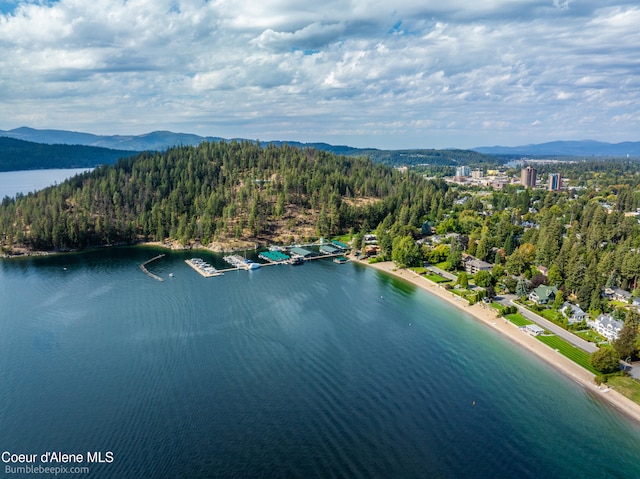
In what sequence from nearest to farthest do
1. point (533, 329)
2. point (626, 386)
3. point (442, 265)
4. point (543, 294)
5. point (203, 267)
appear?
point (626, 386) < point (533, 329) < point (543, 294) < point (203, 267) < point (442, 265)

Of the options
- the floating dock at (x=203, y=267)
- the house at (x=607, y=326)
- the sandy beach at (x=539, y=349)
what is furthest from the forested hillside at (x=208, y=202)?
the house at (x=607, y=326)

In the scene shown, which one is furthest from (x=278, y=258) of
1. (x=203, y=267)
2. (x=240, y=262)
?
(x=203, y=267)

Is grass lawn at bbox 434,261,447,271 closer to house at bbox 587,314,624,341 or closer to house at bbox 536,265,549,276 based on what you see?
house at bbox 536,265,549,276

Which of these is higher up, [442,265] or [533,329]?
[533,329]

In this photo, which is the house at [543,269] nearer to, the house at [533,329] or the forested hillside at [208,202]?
the house at [533,329]

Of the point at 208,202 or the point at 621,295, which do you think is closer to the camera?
the point at 621,295

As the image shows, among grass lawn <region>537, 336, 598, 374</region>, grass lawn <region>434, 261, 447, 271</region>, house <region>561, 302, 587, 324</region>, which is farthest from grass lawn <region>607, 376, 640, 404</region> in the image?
grass lawn <region>434, 261, 447, 271</region>

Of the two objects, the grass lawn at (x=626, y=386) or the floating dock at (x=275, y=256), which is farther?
the floating dock at (x=275, y=256)

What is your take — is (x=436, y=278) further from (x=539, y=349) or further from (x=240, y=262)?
(x=240, y=262)

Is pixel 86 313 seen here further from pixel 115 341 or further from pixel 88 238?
pixel 88 238
